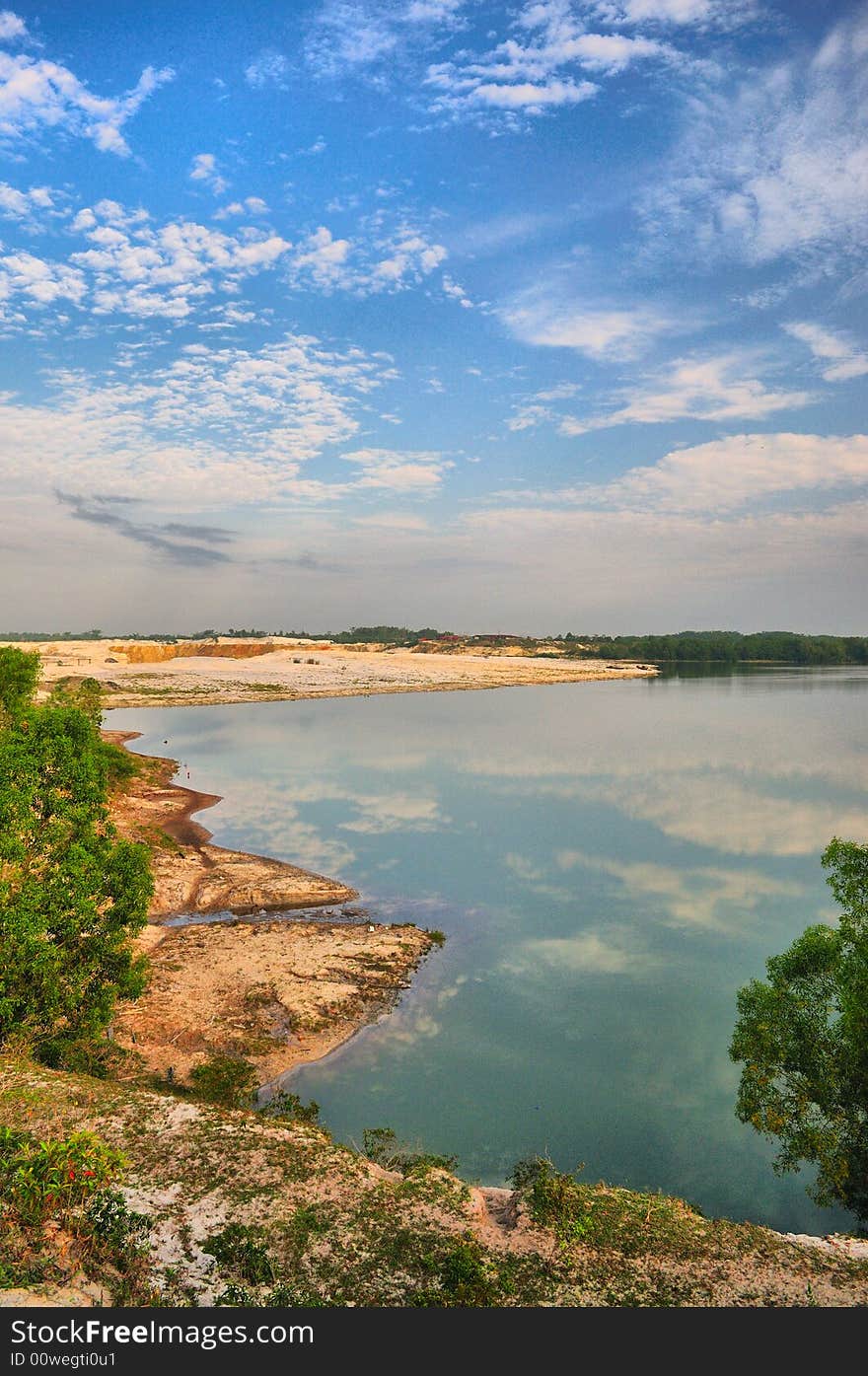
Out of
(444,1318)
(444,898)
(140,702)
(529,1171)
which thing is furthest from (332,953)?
(140,702)

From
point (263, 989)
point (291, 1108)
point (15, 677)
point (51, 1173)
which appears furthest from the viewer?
point (15, 677)

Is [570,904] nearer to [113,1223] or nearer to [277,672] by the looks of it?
[113,1223]

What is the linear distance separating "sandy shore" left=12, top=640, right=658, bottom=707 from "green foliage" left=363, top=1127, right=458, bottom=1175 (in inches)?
3110

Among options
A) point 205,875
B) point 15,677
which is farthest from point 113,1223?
point 15,677

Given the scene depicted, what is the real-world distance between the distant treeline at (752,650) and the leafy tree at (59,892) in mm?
179866

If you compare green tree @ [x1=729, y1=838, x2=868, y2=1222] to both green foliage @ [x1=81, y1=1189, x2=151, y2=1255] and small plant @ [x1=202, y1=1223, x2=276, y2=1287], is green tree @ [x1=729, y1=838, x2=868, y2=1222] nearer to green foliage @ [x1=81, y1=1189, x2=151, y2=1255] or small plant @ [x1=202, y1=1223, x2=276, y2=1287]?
small plant @ [x1=202, y1=1223, x2=276, y2=1287]

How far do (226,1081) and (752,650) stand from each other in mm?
187418

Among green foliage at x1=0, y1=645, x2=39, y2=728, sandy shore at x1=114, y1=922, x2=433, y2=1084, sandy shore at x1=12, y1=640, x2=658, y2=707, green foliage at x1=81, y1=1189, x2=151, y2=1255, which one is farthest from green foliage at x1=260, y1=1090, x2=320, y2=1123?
sandy shore at x1=12, y1=640, x2=658, y2=707

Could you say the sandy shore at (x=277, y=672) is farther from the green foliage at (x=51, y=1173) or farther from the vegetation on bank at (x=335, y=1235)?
the green foliage at (x=51, y=1173)

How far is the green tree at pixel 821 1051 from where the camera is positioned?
10.7 meters

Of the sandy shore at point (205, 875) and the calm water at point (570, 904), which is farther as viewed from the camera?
the sandy shore at point (205, 875)

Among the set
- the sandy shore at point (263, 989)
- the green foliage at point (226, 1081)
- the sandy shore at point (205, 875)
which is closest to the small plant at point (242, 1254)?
the green foliage at point (226, 1081)

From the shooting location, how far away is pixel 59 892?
12.1 meters

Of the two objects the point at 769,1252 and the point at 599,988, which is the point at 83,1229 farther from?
the point at 599,988
